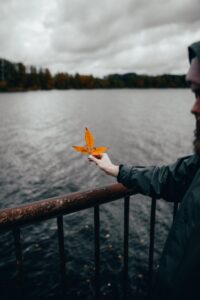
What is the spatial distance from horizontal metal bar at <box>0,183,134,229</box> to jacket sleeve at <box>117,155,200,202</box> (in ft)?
0.46

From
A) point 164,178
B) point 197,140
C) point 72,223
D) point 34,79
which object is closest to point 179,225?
Answer: point 164,178

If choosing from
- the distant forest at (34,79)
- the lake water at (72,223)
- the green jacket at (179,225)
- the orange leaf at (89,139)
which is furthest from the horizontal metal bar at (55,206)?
the distant forest at (34,79)

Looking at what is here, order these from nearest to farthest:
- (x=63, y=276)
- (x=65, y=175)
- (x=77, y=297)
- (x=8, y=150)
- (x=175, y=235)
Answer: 1. (x=175, y=235)
2. (x=63, y=276)
3. (x=77, y=297)
4. (x=65, y=175)
5. (x=8, y=150)

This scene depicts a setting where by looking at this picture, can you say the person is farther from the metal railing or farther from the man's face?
the metal railing

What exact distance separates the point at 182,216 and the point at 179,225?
6 centimetres

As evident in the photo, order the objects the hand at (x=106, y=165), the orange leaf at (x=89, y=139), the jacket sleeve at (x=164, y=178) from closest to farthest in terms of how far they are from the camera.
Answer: the orange leaf at (x=89, y=139) < the jacket sleeve at (x=164, y=178) < the hand at (x=106, y=165)

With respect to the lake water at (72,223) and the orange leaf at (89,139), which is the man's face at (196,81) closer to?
the orange leaf at (89,139)

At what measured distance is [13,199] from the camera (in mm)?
14133

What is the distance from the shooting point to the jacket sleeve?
6.06 ft

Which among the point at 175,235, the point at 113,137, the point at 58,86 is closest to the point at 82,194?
the point at 175,235

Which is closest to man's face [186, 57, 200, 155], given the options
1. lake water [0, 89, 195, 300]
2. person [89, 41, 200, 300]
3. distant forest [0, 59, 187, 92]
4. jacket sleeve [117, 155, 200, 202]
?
person [89, 41, 200, 300]

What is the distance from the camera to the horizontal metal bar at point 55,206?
164cm

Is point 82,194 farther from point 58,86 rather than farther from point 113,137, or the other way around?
point 58,86

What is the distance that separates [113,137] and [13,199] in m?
18.7
